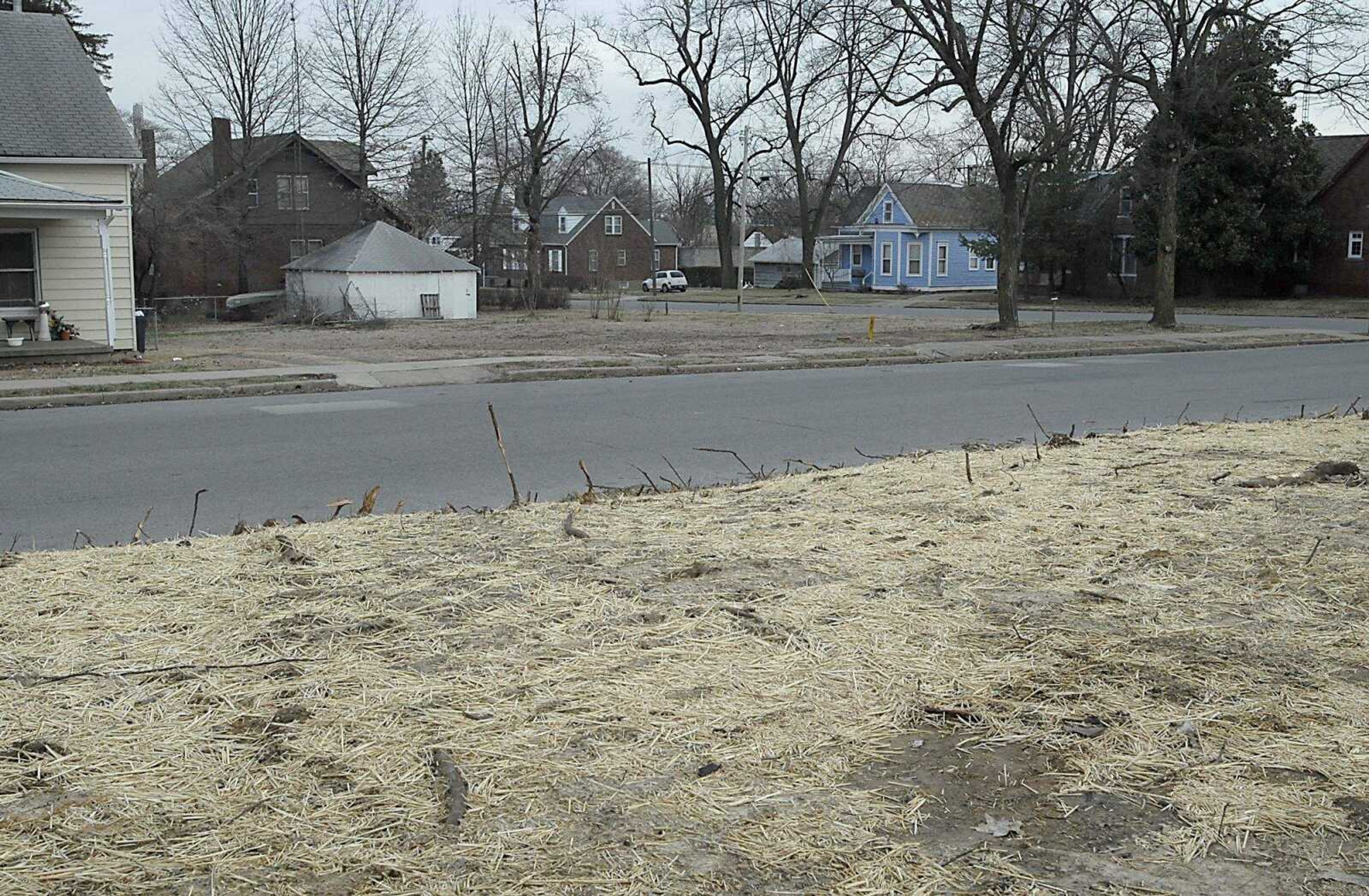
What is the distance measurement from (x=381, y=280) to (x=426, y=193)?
16963 mm

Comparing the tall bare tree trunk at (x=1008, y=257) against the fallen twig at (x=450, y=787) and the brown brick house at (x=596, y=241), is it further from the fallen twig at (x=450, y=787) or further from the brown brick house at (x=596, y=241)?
the brown brick house at (x=596, y=241)

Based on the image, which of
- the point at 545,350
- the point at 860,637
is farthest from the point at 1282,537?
the point at 545,350

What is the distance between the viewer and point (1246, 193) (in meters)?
48.2

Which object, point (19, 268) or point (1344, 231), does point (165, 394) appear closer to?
point (19, 268)

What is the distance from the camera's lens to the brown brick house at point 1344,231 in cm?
4938

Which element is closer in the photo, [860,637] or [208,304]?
[860,637]

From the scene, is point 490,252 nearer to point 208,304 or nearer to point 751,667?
point 208,304

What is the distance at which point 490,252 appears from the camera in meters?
65.4

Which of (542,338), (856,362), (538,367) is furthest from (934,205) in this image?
(538,367)

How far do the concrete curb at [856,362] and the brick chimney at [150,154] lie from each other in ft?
131

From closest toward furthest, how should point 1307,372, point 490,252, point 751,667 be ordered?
point 751,667
point 1307,372
point 490,252

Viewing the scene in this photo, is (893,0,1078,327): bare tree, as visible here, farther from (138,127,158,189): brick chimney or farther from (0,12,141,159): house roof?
(138,127,158,189): brick chimney

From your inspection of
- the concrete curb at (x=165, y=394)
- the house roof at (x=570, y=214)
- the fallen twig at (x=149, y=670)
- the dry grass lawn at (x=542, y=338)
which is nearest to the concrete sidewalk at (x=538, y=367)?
the concrete curb at (x=165, y=394)

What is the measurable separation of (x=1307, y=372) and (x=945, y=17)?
497 inches
